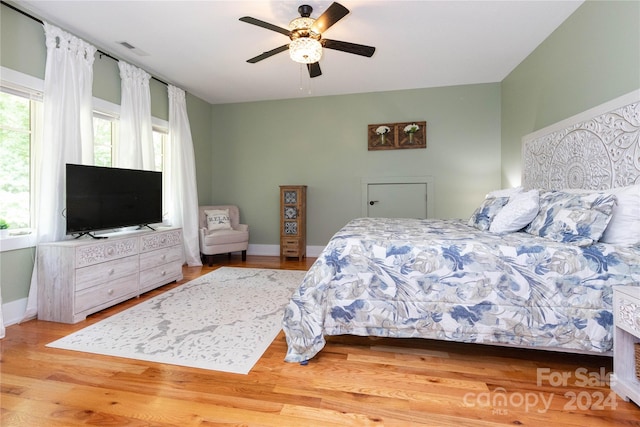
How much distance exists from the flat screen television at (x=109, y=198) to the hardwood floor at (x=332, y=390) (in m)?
1.13

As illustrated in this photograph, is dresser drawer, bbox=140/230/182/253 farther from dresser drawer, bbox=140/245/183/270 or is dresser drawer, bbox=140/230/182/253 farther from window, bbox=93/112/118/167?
window, bbox=93/112/118/167

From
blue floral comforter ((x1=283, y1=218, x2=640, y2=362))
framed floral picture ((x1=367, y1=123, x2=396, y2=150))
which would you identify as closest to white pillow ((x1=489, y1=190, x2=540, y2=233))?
blue floral comforter ((x1=283, y1=218, x2=640, y2=362))

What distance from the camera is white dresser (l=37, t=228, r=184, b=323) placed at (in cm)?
244

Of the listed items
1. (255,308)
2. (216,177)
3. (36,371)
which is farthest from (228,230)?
(36,371)

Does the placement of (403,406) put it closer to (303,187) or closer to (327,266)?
(327,266)

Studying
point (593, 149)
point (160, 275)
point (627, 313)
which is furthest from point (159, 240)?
point (593, 149)

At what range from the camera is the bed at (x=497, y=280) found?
5.41ft

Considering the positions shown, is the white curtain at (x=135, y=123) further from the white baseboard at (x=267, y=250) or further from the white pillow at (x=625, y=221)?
the white pillow at (x=625, y=221)

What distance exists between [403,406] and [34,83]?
12.5 feet

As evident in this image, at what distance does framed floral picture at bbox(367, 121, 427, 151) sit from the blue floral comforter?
9.79ft

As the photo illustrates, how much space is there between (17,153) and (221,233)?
242 cm

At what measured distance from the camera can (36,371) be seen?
176 cm

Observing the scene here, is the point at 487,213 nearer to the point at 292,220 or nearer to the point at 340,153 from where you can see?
the point at 340,153

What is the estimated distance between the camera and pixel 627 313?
4.74ft
